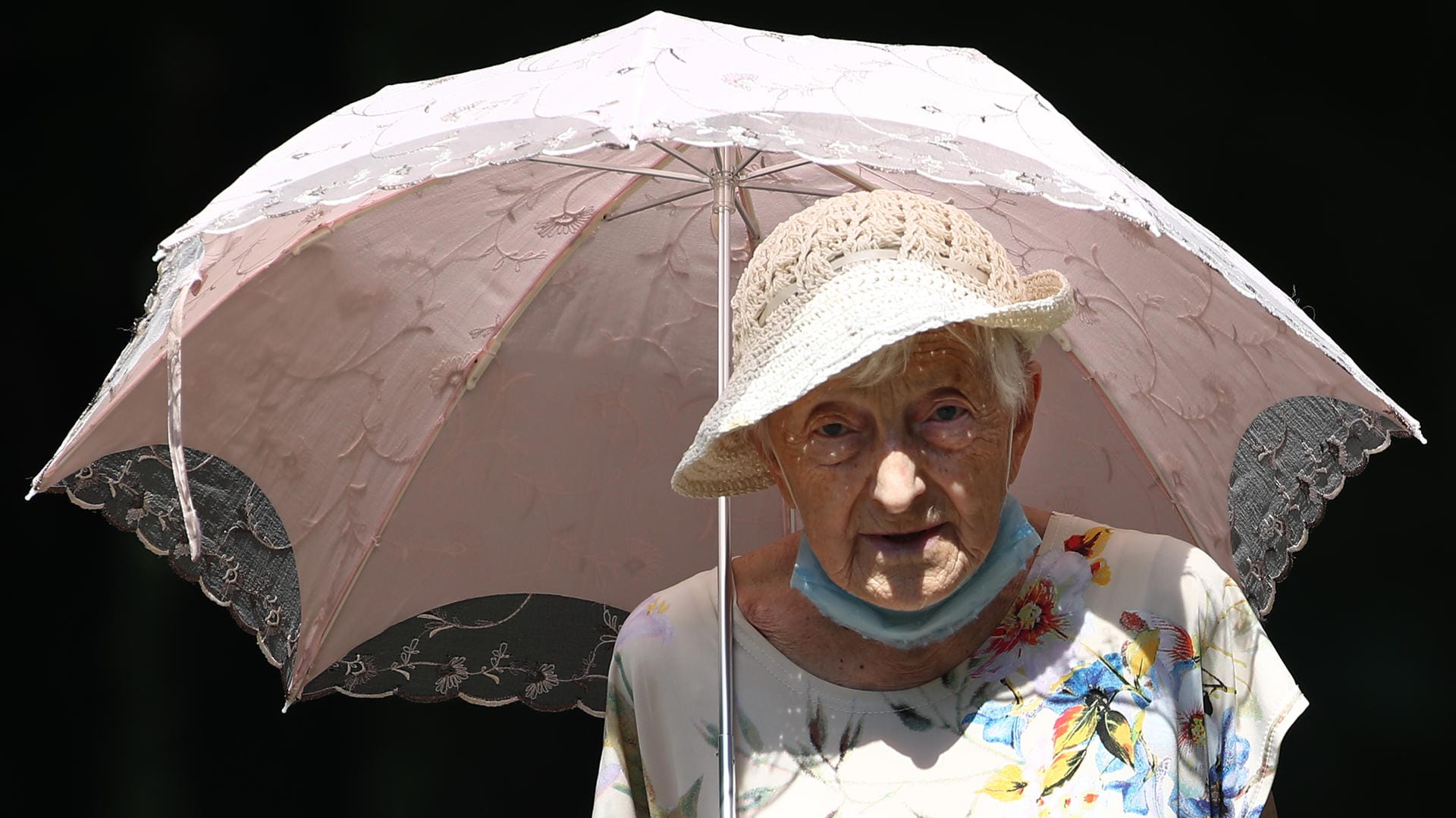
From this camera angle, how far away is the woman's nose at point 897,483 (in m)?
2.09

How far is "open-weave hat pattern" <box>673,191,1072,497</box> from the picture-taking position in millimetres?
2018

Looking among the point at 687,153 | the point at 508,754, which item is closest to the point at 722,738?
the point at 687,153

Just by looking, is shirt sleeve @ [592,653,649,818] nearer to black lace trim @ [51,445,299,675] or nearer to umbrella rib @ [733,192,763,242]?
black lace trim @ [51,445,299,675]

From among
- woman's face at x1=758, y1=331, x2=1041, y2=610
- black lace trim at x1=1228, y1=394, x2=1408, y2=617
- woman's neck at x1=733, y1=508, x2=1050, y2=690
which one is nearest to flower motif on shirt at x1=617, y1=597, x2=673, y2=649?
woman's neck at x1=733, y1=508, x2=1050, y2=690

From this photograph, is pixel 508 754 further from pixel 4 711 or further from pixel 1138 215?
pixel 1138 215

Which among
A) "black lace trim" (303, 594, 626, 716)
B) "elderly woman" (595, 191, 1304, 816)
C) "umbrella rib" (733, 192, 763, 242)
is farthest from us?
"black lace trim" (303, 594, 626, 716)

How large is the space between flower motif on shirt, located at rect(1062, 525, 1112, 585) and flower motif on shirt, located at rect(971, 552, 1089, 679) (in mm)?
11

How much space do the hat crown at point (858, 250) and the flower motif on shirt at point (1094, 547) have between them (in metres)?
0.38

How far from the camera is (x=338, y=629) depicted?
2.83 m

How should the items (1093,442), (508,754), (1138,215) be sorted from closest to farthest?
(1138,215) → (1093,442) → (508,754)

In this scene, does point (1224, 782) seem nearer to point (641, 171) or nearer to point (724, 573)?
point (724, 573)

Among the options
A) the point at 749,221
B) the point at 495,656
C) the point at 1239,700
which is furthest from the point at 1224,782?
the point at 495,656

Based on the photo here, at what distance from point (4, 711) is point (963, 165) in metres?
2.47

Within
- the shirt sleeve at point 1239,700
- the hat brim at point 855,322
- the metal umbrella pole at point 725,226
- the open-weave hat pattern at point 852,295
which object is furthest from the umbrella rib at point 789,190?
the shirt sleeve at point 1239,700
